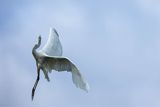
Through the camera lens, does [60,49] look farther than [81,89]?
Yes

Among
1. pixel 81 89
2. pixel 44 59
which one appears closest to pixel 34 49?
pixel 44 59

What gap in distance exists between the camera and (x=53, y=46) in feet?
76.3

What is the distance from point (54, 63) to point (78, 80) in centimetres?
104

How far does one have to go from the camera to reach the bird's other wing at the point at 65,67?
21844 mm

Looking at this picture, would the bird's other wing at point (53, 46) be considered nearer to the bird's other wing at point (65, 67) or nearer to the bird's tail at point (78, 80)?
the bird's other wing at point (65, 67)


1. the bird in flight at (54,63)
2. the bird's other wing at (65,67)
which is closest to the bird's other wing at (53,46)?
the bird in flight at (54,63)

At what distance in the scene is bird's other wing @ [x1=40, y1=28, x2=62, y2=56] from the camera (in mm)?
22938

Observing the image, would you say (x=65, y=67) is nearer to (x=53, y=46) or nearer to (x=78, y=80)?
(x=78, y=80)

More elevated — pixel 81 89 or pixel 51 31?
pixel 51 31

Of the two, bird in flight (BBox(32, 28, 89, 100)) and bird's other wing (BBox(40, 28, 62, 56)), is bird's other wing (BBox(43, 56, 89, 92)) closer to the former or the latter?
bird in flight (BBox(32, 28, 89, 100))

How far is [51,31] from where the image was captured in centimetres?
2392

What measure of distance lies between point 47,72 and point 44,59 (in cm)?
52

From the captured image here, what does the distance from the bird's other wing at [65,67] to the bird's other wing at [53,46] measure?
1.00 ft

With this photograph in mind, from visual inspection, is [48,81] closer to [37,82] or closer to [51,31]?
[37,82]
